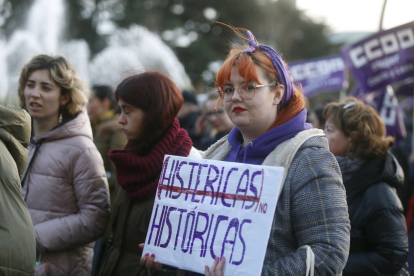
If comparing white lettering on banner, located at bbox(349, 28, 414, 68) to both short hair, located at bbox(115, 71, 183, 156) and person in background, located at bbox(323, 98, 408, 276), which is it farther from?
short hair, located at bbox(115, 71, 183, 156)

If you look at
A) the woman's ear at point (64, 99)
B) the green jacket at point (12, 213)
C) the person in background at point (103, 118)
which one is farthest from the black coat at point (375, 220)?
the person in background at point (103, 118)

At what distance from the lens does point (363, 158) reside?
9.48 feet

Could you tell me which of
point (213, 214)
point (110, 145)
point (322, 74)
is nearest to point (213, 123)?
point (110, 145)

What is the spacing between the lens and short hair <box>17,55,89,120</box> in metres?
3.16

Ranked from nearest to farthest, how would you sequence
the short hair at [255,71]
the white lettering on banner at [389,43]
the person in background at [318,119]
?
the short hair at [255,71]
the person in background at [318,119]
the white lettering on banner at [389,43]

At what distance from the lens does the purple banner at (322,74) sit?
9.97 metres

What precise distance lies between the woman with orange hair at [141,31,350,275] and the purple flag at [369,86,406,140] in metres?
4.41

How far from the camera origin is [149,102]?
2736 millimetres

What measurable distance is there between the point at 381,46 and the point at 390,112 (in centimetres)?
104

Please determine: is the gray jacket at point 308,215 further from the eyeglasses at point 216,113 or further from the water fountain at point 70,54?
the water fountain at point 70,54

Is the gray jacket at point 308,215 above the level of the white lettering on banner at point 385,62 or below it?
below

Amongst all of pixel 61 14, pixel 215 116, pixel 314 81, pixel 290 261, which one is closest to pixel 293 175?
pixel 290 261

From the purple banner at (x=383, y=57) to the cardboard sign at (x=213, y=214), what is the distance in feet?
17.2

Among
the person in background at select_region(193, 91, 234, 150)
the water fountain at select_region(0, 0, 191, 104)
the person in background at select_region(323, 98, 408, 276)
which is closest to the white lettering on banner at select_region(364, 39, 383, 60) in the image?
the person in background at select_region(193, 91, 234, 150)
